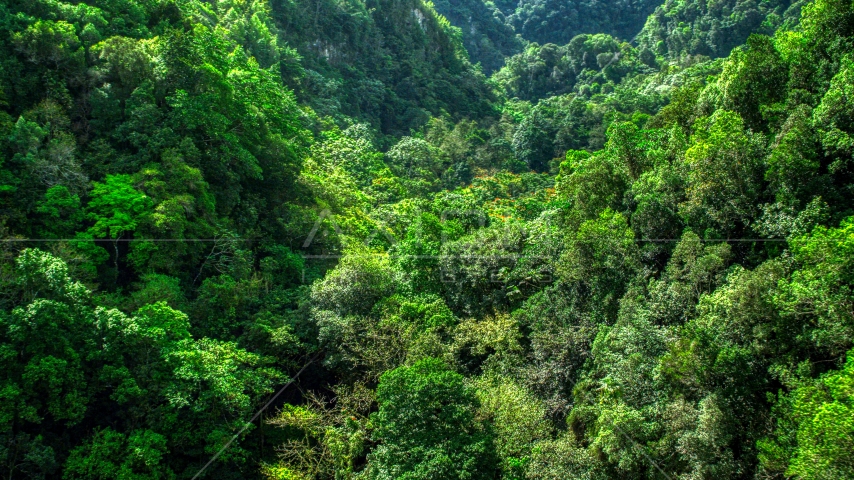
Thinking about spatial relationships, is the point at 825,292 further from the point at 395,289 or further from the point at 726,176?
the point at 395,289

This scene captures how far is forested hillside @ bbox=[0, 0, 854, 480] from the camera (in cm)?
1318

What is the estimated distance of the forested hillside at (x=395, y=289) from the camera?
13.2 meters

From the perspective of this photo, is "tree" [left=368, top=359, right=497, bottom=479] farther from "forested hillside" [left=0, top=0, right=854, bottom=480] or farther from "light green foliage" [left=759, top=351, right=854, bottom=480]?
"light green foliage" [left=759, top=351, right=854, bottom=480]

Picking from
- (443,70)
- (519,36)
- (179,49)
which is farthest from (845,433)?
(519,36)

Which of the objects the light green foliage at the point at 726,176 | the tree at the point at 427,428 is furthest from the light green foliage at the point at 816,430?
the tree at the point at 427,428

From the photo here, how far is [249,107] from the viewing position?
25125mm

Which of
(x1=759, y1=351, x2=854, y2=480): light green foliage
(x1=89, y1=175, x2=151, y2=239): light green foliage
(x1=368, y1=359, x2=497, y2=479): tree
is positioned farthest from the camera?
(x1=89, y1=175, x2=151, y2=239): light green foliage

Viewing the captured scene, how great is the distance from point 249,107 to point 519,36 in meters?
69.0

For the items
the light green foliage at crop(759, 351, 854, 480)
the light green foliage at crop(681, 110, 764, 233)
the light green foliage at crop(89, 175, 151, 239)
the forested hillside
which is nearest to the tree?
the forested hillside

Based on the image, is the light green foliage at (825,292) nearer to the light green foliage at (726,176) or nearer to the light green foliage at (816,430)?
the light green foliage at (816,430)

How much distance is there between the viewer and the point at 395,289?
20734mm

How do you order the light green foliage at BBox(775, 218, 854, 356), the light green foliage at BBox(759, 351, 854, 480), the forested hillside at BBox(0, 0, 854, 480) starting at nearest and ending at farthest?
the light green foliage at BBox(759, 351, 854, 480)
the light green foliage at BBox(775, 218, 854, 356)
the forested hillside at BBox(0, 0, 854, 480)

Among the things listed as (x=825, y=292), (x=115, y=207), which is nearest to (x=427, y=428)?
(x=825, y=292)

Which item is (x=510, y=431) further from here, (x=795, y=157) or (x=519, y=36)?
(x=519, y=36)
